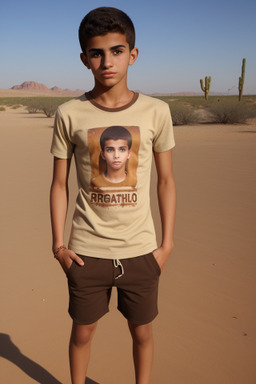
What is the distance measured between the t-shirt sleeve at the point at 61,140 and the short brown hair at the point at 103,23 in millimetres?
343

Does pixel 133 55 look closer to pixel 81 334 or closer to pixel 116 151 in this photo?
pixel 116 151

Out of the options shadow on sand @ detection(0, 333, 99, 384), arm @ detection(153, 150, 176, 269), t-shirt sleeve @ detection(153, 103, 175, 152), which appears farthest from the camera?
shadow on sand @ detection(0, 333, 99, 384)

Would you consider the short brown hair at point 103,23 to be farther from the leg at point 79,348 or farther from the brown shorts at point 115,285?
the leg at point 79,348

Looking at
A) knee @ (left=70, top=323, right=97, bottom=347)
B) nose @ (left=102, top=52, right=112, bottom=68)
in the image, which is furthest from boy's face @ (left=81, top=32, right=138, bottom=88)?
knee @ (left=70, top=323, right=97, bottom=347)

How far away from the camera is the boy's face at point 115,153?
61.8 inches

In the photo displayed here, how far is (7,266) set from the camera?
3.70m

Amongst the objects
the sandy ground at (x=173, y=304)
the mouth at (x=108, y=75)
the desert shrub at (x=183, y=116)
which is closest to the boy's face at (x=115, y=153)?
the mouth at (x=108, y=75)

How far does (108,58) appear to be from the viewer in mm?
1562

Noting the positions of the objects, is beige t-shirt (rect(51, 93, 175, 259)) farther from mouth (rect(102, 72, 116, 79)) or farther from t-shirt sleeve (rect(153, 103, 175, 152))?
mouth (rect(102, 72, 116, 79))

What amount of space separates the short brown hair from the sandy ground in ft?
6.24

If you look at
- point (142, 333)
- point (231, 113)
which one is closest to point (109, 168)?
point (142, 333)

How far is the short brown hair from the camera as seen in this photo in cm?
154

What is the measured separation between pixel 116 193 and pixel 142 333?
69cm

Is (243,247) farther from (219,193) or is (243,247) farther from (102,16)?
(102,16)
